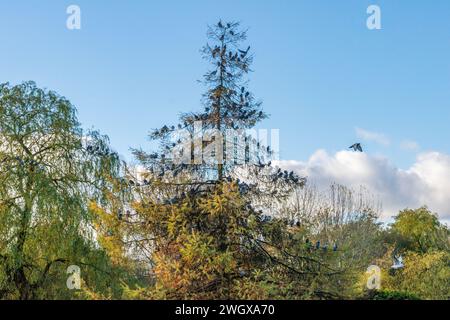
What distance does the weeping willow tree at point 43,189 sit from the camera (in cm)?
1405

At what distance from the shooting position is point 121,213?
10.2 meters

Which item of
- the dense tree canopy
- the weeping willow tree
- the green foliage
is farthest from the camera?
the green foliage

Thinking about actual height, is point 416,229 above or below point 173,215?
above

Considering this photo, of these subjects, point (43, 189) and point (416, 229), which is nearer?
point (43, 189)

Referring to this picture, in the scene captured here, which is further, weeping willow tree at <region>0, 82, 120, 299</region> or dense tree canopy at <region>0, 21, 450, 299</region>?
weeping willow tree at <region>0, 82, 120, 299</region>

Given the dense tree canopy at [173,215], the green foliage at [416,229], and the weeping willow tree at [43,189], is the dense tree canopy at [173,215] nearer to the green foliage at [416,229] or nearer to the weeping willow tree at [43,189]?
the weeping willow tree at [43,189]

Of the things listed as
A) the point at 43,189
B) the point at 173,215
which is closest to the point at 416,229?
the point at 43,189

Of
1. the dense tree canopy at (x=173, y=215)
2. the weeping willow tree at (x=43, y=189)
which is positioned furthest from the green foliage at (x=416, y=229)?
the weeping willow tree at (x=43, y=189)

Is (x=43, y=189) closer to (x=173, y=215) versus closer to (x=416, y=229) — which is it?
(x=173, y=215)

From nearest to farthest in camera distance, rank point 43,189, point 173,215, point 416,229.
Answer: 1. point 173,215
2. point 43,189
3. point 416,229

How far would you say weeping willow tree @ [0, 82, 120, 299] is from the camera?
1405 centimetres

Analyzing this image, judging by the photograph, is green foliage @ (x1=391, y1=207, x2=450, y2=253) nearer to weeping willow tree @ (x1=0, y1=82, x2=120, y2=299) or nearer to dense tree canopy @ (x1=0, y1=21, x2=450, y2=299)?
dense tree canopy @ (x1=0, y1=21, x2=450, y2=299)

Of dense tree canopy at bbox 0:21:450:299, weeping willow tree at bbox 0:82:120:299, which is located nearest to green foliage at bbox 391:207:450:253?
dense tree canopy at bbox 0:21:450:299

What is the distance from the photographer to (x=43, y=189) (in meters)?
14.2
